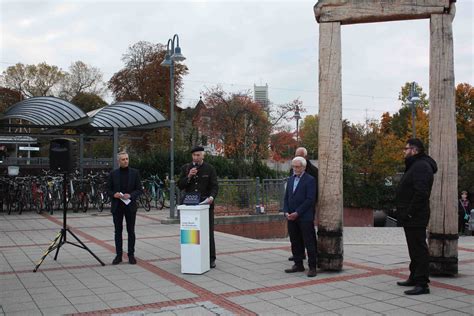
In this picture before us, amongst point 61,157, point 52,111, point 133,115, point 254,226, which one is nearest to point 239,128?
point 133,115

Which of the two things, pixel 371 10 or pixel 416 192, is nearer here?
pixel 416 192

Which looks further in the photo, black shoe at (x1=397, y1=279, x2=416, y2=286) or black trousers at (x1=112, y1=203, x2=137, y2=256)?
black trousers at (x1=112, y1=203, x2=137, y2=256)

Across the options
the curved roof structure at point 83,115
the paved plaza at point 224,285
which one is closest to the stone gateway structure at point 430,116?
the paved plaza at point 224,285

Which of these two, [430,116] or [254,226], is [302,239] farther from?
[254,226]

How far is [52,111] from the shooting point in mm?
19438

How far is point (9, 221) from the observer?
1530 centimetres

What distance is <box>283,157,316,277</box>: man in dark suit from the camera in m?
7.64

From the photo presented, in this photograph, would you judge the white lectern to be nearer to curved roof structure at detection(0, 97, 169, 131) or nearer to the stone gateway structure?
the stone gateway structure

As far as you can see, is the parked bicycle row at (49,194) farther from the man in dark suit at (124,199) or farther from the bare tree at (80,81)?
the bare tree at (80,81)

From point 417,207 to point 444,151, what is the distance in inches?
49.0

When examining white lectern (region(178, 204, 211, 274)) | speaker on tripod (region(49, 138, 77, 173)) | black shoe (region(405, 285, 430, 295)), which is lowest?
black shoe (region(405, 285, 430, 295))

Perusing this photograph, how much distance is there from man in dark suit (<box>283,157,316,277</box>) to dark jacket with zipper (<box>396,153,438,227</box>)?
1378 mm

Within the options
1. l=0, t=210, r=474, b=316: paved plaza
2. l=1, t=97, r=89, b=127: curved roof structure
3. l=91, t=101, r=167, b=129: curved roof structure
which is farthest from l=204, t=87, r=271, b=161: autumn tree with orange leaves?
l=0, t=210, r=474, b=316: paved plaza

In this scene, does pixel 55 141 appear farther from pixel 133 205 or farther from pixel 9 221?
pixel 9 221
